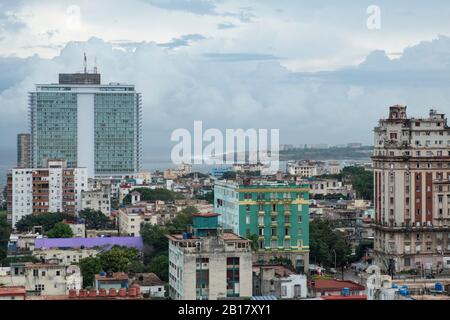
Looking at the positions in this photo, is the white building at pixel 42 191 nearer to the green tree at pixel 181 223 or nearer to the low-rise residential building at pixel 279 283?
the green tree at pixel 181 223

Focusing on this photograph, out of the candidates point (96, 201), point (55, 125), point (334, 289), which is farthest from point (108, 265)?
point (55, 125)

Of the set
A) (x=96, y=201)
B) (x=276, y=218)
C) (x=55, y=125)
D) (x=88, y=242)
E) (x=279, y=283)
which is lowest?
(x=88, y=242)

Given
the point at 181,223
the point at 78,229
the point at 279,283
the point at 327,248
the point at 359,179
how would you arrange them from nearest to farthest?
the point at 279,283, the point at 327,248, the point at 181,223, the point at 78,229, the point at 359,179

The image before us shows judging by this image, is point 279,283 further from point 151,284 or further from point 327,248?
point 327,248

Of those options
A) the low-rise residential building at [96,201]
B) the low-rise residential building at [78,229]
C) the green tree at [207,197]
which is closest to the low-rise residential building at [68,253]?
the low-rise residential building at [78,229]
